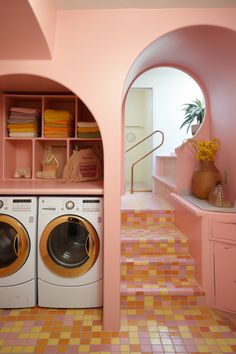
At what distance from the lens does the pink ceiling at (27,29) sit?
1.48m

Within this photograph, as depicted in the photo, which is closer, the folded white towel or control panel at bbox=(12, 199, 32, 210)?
control panel at bbox=(12, 199, 32, 210)

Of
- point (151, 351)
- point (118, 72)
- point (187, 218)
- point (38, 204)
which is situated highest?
point (118, 72)

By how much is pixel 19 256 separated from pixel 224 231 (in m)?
1.67

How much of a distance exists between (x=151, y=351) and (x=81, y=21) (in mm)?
2340

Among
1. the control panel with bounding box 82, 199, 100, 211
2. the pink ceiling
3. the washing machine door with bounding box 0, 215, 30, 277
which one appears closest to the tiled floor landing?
the control panel with bounding box 82, 199, 100, 211

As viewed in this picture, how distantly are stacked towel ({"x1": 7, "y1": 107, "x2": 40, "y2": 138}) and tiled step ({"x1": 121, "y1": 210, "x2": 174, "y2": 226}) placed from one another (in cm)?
133

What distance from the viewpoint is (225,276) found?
2.18 m

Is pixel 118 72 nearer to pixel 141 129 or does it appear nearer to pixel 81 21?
pixel 81 21

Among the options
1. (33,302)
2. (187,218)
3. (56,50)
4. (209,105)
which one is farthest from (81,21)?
(33,302)

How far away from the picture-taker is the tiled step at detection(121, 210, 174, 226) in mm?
3023

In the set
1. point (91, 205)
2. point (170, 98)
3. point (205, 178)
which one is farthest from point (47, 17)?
point (170, 98)

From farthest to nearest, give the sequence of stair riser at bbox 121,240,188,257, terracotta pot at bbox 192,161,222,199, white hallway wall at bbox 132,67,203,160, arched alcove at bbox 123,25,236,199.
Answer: white hallway wall at bbox 132,67,203,160 → terracotta pot at bbox 192,161,222,199 → stair riser at bbox 121,240,188,257 → arched alcove at bbox 123,25,236,199

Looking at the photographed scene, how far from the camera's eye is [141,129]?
20.9 ft

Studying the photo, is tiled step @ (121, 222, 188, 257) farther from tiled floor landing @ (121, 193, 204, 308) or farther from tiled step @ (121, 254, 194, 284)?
tiled step @ (121, 254, 194, 284)
